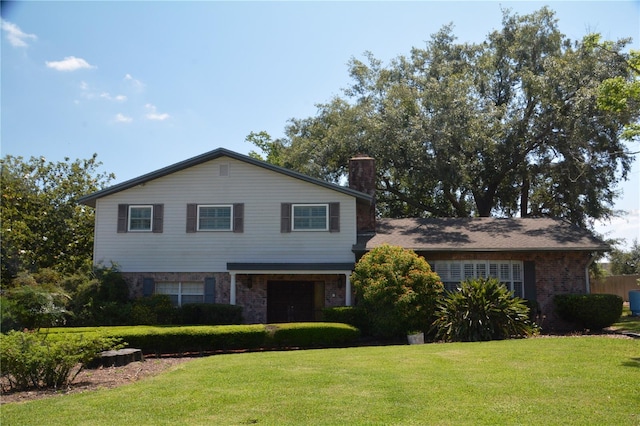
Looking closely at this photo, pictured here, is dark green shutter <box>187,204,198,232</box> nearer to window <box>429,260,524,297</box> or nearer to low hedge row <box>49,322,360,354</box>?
low hedge row <box>49,322,360,354</box>

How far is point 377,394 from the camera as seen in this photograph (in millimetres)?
8445

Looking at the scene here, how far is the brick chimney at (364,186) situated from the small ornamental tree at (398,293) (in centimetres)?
488

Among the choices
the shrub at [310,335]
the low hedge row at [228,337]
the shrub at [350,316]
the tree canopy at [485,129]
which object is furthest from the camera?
the tree canopy at [485,129]

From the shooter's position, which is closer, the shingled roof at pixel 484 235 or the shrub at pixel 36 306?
the shrub at pixel 36 306

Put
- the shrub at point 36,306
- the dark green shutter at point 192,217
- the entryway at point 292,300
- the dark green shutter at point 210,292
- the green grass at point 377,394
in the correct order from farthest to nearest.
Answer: the dark green shutter at point 192,217, the entryway at point 292,300, the dark green shutter at point 210,292, the shrub at point 36,306, the green grass at point 377,394

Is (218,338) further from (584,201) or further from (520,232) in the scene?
(584,201)

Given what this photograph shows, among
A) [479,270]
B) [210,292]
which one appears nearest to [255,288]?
[210,292]

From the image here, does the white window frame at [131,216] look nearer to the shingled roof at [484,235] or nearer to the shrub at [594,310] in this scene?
the shingled roof at [484,235]

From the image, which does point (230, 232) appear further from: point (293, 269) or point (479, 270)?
point (479, 270)

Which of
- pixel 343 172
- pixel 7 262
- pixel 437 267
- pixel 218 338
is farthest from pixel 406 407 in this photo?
pixel 343 172

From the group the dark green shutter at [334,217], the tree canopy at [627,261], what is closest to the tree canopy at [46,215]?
the dark green shutter at [334,217]

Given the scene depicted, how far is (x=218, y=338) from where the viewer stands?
15.4 meters

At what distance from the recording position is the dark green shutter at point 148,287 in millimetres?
21016

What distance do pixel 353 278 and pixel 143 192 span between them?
29.3 ft
